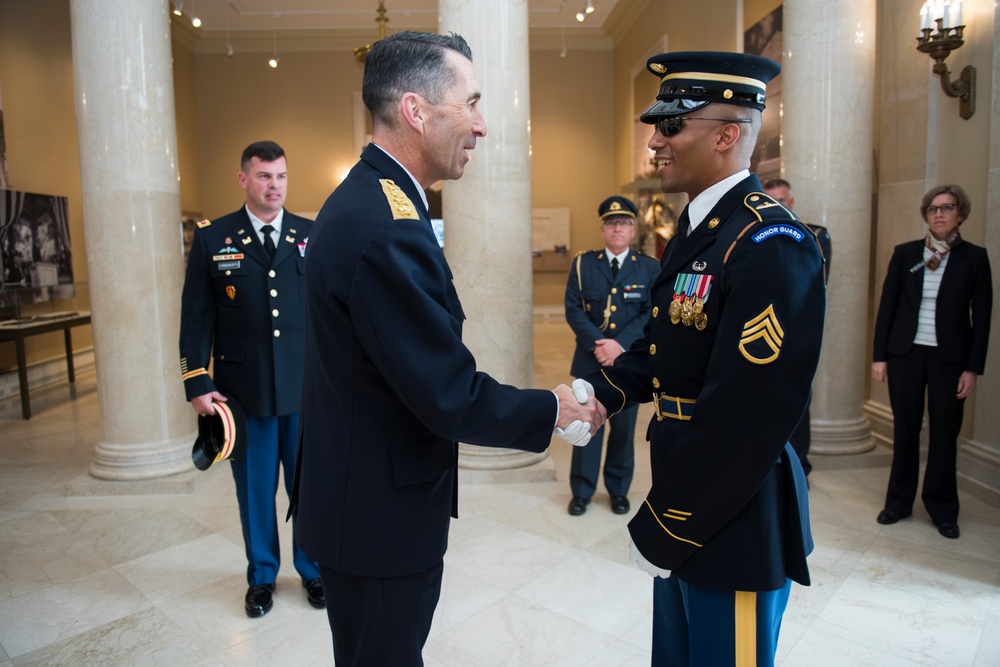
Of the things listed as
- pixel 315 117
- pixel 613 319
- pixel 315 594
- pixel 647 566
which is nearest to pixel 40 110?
pixel 315 117

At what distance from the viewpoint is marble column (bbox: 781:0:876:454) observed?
4.83 metres

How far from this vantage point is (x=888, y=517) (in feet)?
13.2

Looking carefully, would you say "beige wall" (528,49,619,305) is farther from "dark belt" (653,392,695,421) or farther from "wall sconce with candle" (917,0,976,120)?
"dark belt" (653,392,695,421)

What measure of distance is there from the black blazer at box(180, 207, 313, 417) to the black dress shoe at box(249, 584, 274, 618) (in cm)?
79

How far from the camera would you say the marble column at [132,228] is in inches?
177

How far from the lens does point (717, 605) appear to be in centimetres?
155

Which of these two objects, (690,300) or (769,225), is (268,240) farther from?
(769,225)

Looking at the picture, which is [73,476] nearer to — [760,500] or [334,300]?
[334,300]

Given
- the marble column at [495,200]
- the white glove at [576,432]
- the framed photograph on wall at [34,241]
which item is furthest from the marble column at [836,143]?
the framed photograph on wall at [34,241]

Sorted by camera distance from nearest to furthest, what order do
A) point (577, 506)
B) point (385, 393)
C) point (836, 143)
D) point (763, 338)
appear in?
point (763, 338) → point (385, 393) → point (577, 506) → point (836, 143)

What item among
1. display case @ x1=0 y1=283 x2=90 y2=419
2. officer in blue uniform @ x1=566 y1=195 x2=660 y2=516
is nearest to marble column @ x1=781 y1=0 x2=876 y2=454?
officer in blue uniform @ x1=566 y1=195 x2=660 y2=516

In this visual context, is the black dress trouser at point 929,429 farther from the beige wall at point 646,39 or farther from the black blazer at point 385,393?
the beige wall at point 646,39

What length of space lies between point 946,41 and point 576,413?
413cm

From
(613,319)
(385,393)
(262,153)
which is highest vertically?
(262,153)
